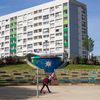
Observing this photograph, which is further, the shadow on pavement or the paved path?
the shadow on pavement

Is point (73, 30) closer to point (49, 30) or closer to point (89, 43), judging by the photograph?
point (49, 30)

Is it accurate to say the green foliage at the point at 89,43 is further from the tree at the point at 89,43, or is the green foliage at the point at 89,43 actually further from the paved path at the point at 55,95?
the paved path at the point at 55,95

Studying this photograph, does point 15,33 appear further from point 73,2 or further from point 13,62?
point 13,62

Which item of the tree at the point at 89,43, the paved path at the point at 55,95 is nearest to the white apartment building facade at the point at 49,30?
the tree at the point at 89,43

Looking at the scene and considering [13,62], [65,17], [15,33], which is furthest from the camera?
[15,33]

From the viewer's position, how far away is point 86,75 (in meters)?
42.4

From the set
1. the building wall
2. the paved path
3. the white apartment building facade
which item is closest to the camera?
the paved path

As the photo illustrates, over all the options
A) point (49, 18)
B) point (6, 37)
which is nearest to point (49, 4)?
point (49, 18)

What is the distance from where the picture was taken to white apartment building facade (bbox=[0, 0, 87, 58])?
110562mm

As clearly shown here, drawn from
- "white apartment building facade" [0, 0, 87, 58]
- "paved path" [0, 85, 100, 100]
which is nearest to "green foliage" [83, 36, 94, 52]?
"white apartment building facade" [0, 0, 87, 58]

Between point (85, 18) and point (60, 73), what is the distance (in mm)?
80568

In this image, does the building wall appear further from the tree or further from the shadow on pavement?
the shadow on pavement

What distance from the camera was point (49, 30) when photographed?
115438mm

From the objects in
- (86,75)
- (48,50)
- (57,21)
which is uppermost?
(57,21)
